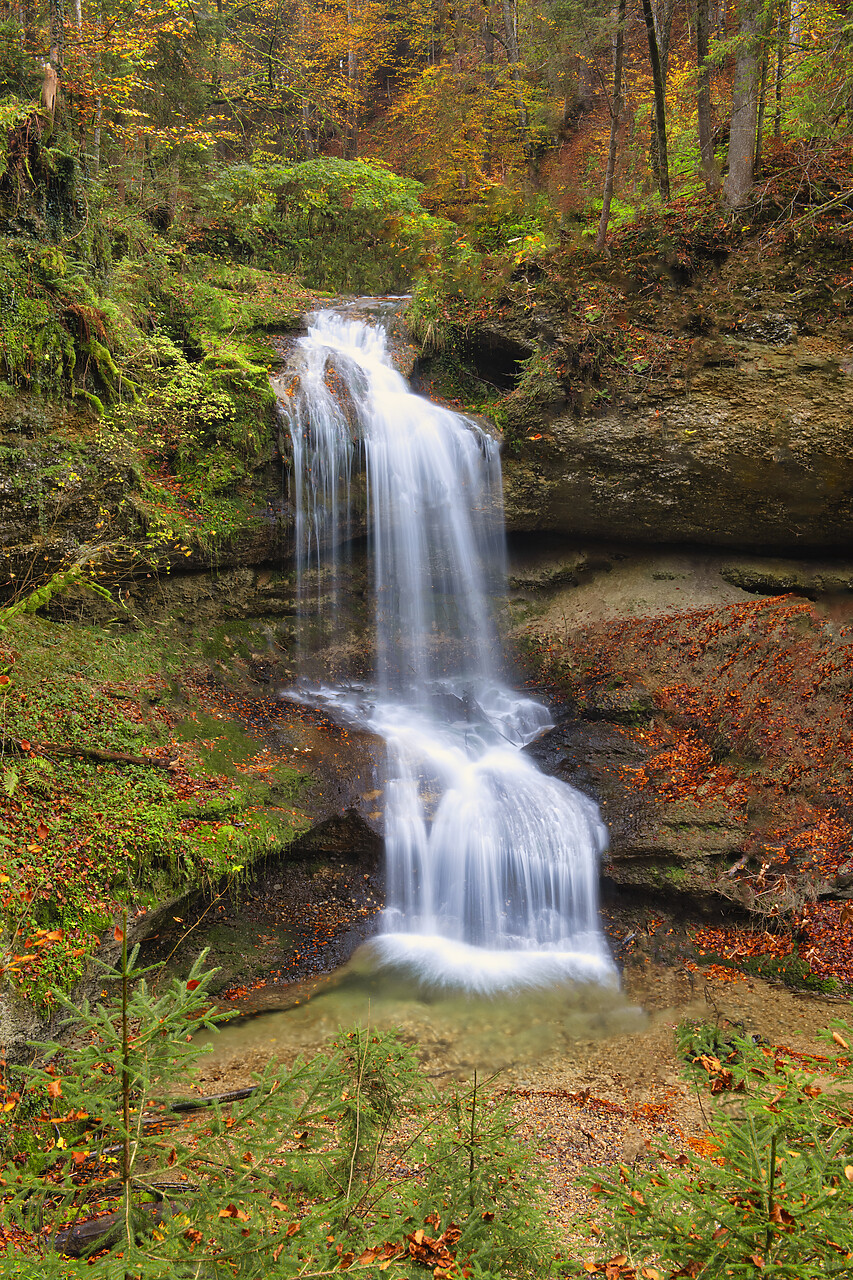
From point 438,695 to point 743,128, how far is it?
33.5 feet

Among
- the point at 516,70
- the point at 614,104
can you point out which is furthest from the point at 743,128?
the point at 516,70

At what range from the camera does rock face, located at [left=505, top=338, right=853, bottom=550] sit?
10070mm

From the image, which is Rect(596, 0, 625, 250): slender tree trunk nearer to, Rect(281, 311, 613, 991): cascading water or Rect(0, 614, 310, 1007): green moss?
Result: Rect(281, 311, 613, 991): cascading water

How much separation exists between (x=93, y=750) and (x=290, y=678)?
13.8 feet

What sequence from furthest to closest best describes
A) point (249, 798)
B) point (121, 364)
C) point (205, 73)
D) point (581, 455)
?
1. point (205, 73)
2. point (581, 455)
3. point (121, 364)
4. point (249, 798)

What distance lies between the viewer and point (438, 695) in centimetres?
1120

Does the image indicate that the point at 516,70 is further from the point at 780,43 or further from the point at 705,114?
the point at 780,43

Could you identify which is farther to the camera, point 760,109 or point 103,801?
point 760,109

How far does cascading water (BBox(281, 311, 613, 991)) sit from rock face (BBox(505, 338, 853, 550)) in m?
1.28

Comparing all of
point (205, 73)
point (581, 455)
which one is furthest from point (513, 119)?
point (581, 455)

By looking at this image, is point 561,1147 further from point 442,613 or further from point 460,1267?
point 442,613

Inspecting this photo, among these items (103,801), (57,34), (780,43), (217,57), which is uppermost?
(217,57)

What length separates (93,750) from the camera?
6.59 meters

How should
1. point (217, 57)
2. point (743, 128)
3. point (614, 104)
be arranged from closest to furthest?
point (743, 128) → point (614, 104) → point (217, 57)
